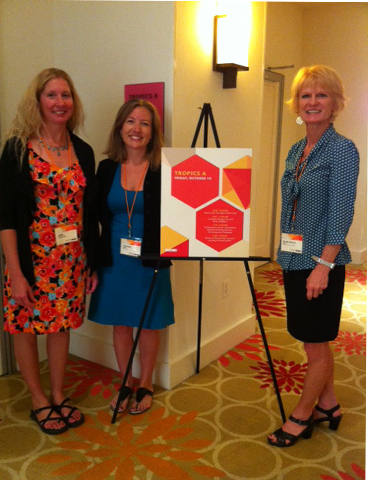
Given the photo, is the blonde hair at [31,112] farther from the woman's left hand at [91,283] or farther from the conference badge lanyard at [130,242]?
the woman's left hand at [91,283]

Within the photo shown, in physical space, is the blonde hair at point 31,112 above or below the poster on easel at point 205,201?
above

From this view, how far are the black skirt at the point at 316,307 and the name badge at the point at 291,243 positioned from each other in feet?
0.32

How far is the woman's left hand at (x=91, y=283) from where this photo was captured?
7.23ft

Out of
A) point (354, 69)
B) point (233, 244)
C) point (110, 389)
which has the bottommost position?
point (110, 389)

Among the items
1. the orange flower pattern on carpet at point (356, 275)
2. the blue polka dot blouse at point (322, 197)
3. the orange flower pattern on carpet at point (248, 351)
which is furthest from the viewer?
the orange flower pattern on carpet at point (356, 275)

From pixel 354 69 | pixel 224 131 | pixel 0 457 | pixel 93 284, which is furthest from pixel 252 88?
pixel 354 69

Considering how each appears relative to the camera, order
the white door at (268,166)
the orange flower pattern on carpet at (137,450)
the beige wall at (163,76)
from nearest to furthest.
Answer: the orange flower pattern on carpet at (137,450), the beige wall at (163,76), the white door at (268,166)

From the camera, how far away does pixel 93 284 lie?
2.22 m

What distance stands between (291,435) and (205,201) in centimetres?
113

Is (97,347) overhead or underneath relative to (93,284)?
underneath

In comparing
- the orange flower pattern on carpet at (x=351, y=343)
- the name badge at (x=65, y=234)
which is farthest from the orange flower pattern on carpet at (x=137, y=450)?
the orange flower pattern on carpet at (x=351, y=343)

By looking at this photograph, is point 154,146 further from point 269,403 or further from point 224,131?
A: point 269,403

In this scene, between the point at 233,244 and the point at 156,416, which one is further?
the point at 156,416

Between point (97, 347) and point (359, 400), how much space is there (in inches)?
61.0
